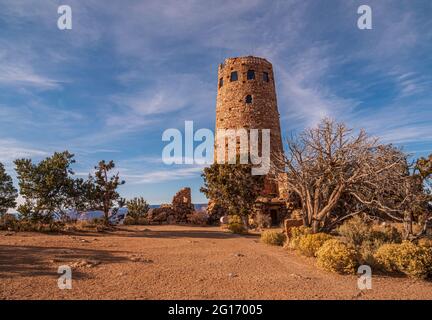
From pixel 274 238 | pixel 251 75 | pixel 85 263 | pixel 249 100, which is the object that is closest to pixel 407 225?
pixel 274 238

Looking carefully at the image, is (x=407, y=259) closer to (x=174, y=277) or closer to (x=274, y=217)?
(x=174, y=277)

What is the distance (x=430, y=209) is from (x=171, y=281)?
1665 centimetres

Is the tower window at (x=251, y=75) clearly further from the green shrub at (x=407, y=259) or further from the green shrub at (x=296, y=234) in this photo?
the green shrub at (x=407, y=259)

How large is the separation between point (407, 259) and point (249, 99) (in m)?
25.3

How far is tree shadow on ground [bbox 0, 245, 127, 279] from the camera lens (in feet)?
25.0

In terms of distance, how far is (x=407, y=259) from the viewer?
846 centimetres

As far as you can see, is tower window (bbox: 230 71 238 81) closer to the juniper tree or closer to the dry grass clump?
the dry grass clump

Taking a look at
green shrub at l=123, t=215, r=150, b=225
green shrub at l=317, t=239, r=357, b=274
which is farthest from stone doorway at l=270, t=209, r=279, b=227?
green shrub at l=317, t=239, r=357, b=274

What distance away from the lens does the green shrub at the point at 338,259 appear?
28.0 ft

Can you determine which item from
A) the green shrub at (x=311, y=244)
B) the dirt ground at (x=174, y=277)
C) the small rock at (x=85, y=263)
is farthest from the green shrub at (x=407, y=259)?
the small rock at (x=85, y=263)

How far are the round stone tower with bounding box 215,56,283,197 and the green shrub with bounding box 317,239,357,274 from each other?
69.9ft

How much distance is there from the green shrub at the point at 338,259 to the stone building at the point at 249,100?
20.8 m
